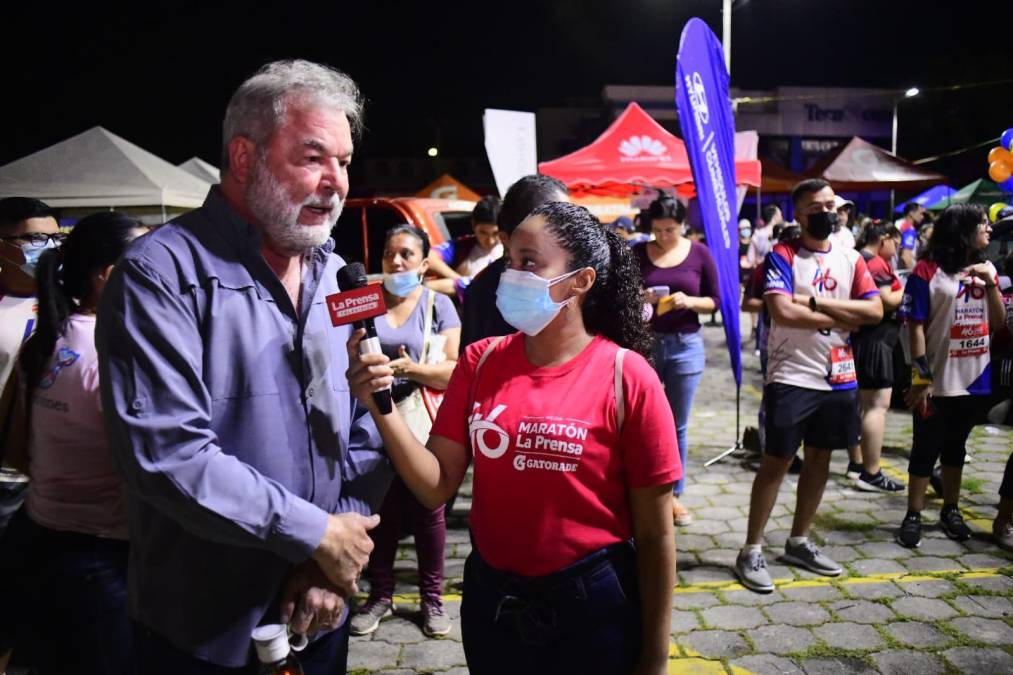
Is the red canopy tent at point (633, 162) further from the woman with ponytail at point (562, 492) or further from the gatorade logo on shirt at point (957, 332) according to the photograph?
the woman with ponytail at point (562, 492)

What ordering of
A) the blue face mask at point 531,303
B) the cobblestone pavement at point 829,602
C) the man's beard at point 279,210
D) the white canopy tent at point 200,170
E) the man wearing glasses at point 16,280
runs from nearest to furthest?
the man's beard at point 279,210
the blue face mask at point 531,303
the man wearing glasses at point 16,280
the cobblestone pavement at point 829,602
the white canopy tent at point 200,170

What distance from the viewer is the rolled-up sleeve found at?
56.8 inches

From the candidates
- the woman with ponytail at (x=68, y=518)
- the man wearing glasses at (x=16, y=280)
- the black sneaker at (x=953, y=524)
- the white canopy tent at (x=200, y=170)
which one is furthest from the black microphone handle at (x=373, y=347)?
the white canopy tent at (x=200, y=170)

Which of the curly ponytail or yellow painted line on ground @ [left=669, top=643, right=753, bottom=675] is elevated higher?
the curly ponytail

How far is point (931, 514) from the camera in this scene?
5.19 m

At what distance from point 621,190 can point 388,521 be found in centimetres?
1140

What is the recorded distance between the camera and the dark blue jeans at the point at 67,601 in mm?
2170

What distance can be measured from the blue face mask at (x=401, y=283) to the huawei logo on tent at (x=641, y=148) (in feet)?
24.2

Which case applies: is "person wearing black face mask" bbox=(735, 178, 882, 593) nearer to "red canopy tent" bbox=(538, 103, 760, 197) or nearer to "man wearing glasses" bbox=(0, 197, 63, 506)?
"man wearing glasses" bbox=(0, 197, 63, 506)

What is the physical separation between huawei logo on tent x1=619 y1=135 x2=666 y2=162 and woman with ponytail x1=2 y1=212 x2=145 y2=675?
29.9 feet

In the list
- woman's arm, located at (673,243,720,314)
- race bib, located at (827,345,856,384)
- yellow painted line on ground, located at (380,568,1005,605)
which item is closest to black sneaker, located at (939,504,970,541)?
yellow painted line on ground, located at (380,568,1005,605)

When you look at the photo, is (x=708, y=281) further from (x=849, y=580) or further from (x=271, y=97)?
(x=271, y=97)

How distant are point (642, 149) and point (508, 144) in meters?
2.86

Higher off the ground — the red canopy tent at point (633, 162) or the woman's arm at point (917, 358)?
the red canopy tent at point (633, 162)
